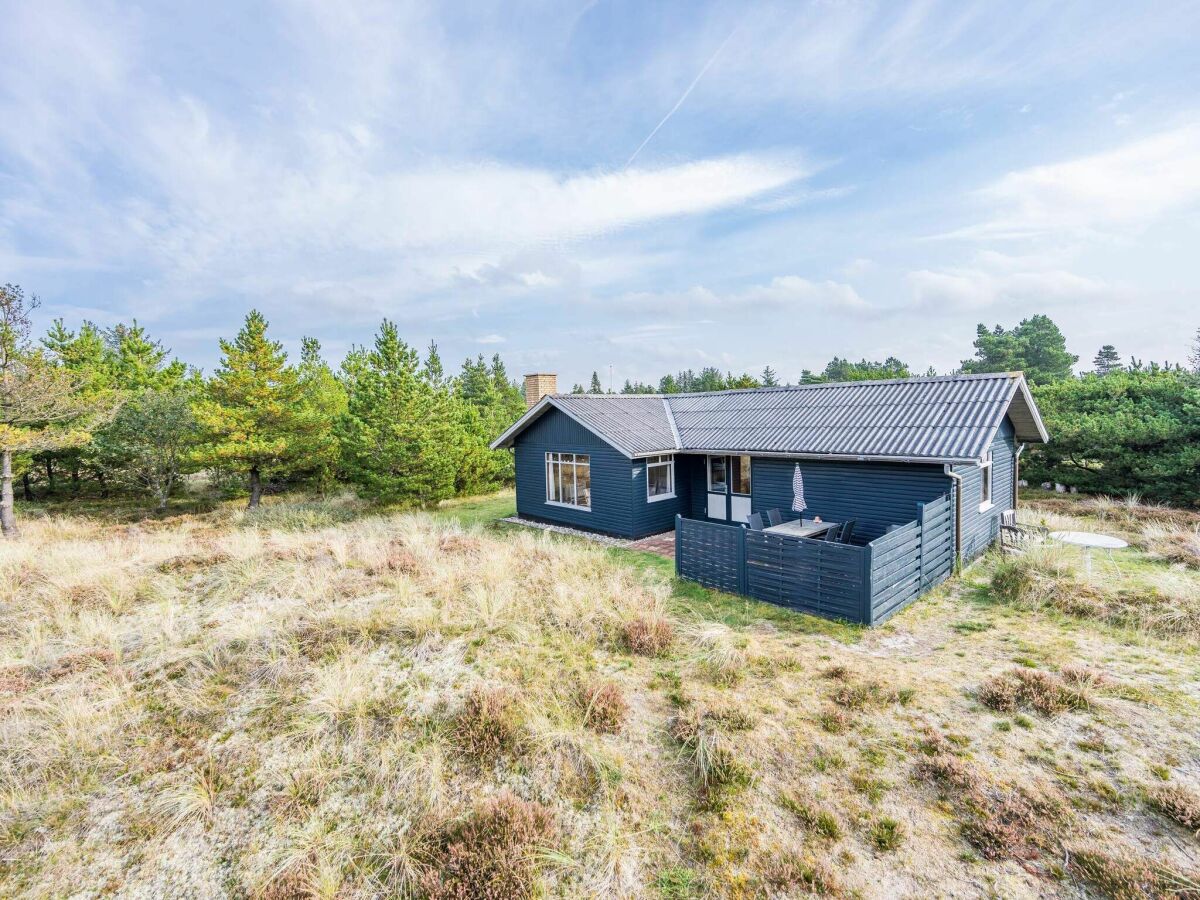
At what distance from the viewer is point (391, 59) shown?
1087 cm

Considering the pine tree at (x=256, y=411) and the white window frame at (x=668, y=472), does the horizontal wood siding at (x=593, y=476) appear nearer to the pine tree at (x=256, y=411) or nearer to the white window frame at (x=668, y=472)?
the white window frame at (x=668, y=472)

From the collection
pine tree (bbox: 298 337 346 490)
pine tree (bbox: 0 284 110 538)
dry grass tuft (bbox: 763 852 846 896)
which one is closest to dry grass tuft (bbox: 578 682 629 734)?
dry grass tuft (bbox: 763 852 846 896)

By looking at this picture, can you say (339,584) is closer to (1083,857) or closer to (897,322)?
(1083,857)

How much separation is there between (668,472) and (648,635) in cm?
814

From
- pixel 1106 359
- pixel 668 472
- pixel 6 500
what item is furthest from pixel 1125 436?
pixel 1106 359

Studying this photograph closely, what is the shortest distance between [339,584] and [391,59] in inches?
425

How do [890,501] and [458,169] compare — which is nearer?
[890,501]

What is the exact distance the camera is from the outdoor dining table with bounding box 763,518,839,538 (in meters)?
10.6

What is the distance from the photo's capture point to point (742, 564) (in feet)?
28.9

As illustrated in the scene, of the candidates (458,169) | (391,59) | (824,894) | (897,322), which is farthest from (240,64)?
(897,322)

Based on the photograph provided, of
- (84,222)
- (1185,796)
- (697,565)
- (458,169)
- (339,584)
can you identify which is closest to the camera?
(1185,796)

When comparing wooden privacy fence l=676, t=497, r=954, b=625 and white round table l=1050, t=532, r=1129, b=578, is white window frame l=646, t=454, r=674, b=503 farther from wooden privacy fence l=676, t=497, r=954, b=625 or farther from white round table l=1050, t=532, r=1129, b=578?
white round table l=1050, t=532, r=1129, b=578

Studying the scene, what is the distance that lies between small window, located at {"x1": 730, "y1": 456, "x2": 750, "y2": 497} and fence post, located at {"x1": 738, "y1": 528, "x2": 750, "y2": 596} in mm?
4872

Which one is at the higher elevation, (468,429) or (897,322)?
(897,322)
